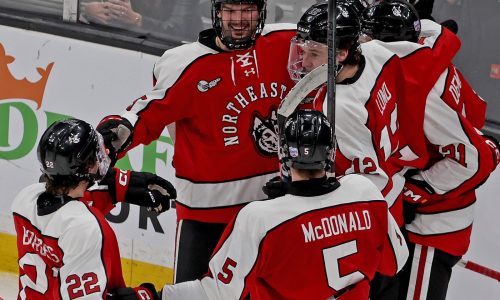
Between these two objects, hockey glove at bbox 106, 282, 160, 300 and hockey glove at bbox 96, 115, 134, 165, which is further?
hockey glove at bbox 96, 115, 134, 165

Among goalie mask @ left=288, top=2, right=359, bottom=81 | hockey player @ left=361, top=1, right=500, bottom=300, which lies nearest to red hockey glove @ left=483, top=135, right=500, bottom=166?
hockey player @ left=361, top=1, right=500, bottom=300

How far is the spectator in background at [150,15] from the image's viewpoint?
4.49 meters

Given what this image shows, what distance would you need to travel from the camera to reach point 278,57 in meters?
3.41

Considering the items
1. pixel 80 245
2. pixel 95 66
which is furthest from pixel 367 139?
pixel 95 66

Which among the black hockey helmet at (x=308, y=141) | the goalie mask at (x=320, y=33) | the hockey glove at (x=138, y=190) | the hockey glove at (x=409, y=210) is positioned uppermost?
the goalie mask at (x=320, y=33)

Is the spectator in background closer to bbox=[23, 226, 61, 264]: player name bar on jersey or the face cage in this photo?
the face cage

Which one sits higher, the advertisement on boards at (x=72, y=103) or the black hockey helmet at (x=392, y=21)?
the black hockey helmet at (x=392, y=21)

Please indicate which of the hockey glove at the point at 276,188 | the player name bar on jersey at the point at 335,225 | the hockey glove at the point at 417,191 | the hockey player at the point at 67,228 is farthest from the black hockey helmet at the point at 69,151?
the hockey glove at the point at 417,191

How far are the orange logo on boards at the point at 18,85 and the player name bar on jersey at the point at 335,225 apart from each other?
7.40 feet

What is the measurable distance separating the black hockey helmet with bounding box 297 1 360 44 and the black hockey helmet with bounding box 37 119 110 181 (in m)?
0.68

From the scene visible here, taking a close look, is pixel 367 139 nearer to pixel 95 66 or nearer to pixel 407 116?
pixel 407 116

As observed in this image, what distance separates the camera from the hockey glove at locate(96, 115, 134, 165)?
321 cm

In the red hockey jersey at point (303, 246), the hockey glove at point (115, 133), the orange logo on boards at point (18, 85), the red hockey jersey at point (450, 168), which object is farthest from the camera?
the orange logo on boards at point (18, 85)

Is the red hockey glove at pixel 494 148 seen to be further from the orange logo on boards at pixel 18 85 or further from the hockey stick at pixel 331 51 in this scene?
the orange logo on boards at pixel 18 85
